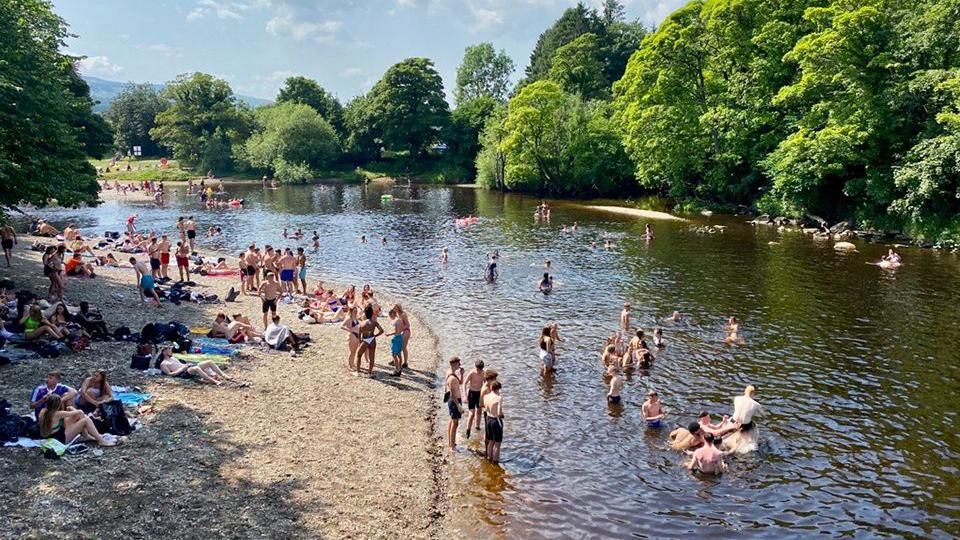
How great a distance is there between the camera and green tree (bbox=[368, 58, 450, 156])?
101 metres

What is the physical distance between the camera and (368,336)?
58.0ft

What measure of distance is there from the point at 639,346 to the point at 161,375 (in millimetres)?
13091

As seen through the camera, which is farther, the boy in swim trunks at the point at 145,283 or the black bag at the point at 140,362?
the boy in swim trunks at the point at 145,283

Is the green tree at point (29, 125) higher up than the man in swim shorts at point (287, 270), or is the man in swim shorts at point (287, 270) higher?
the green tree at point (29, 125)

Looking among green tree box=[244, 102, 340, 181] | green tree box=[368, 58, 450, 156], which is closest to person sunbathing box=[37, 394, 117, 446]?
green tree box=[244, 102, 340, 181]

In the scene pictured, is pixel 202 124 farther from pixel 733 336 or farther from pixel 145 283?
pixel 733 336

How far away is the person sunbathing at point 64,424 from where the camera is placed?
11.5m

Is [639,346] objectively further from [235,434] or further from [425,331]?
[235,434]

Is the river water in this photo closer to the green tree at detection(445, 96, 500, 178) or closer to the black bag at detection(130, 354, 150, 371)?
the black bag at detection(130, 354, 150, 371)

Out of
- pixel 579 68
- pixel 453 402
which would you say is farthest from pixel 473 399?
pixel 579 68

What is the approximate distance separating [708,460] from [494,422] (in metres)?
4.45

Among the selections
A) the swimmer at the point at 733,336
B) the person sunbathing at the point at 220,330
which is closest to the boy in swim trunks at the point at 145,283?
the person sunbathing at the point at 220,330

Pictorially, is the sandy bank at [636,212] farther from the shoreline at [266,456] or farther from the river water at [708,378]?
the shoreline at [266,456]

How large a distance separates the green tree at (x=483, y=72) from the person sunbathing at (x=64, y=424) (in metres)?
129
